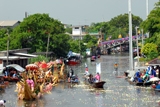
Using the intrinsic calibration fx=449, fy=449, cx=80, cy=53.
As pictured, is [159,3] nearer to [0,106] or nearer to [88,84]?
[88,84]

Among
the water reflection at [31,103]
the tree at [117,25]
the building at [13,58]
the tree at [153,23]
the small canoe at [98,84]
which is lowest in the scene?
the water reflection at [31,103]

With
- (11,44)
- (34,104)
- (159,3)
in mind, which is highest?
(159,3)

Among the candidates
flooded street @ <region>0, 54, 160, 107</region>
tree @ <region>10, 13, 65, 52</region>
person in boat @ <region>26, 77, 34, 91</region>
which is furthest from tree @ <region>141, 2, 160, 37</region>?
person in boat @ <region>26, 77, 34, 91</region>

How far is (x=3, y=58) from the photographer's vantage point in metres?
45.8

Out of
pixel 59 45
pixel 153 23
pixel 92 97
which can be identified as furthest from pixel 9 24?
pixel 92 97

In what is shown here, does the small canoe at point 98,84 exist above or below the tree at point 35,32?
below

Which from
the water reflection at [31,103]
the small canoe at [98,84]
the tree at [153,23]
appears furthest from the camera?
the tree at [153,23]

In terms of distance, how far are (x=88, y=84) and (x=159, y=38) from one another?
13.2 m

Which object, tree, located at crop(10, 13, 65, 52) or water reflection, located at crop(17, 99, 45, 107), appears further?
tree, located at crop(10, 13, 65, 52)

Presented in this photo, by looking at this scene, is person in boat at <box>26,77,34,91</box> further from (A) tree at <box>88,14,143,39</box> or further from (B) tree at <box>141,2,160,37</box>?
(A) tree at <box>88,14,143,39</box>

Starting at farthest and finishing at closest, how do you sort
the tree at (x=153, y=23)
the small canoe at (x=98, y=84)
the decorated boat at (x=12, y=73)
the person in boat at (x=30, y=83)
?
1. the tree at (x=153, y=23)
2. the decorated boat at (x=12, y=73)
3. the small canoe at (x=98, y=84)
4. the person in boat at (x=30, y=83)

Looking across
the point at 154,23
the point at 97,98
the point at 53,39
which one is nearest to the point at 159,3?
the point at 154,23

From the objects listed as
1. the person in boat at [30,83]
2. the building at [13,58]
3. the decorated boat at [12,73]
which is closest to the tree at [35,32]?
the building at [13,58]

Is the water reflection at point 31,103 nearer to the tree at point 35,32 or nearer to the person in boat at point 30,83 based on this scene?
the person in boat at point 30,83
